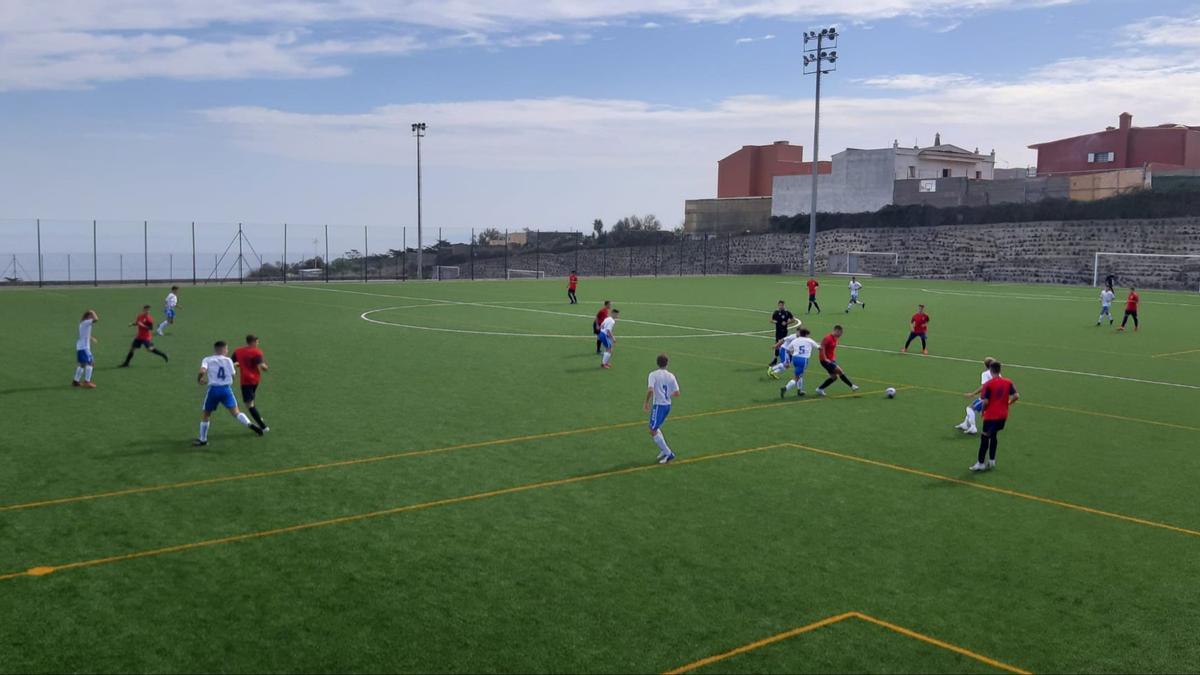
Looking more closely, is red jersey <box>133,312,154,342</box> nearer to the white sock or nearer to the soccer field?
the soccer field

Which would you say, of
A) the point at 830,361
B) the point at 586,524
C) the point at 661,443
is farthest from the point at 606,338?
the point at 586,524

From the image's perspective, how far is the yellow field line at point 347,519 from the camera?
10.8 meters

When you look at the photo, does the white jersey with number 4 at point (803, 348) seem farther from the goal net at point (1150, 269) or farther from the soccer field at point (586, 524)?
the goal net at point (1150, 269)

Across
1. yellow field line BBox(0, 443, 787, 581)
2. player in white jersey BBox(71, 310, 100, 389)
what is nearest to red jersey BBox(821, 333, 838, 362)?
yellow field line BBox(0, 443, 787, 581)

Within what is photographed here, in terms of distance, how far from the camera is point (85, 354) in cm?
2195

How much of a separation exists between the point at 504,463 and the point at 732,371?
11832mm

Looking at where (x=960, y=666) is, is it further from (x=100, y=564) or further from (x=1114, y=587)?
(x=100, y=564)

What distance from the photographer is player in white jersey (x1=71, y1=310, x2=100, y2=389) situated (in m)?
21.9

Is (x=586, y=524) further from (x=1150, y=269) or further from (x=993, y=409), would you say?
(x=1150, y=269)

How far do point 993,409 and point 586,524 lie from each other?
7.15 metres

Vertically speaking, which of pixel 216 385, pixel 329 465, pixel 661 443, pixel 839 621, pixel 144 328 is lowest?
pixel 839 621

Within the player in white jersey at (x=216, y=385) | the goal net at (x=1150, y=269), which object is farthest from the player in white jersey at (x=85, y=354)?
the goal net at (x=1150, y=269)

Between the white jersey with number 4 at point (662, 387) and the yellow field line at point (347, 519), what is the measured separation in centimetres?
104

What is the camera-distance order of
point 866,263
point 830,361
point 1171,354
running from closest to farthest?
point 830,361 < point 1171,354 < point 866,263
